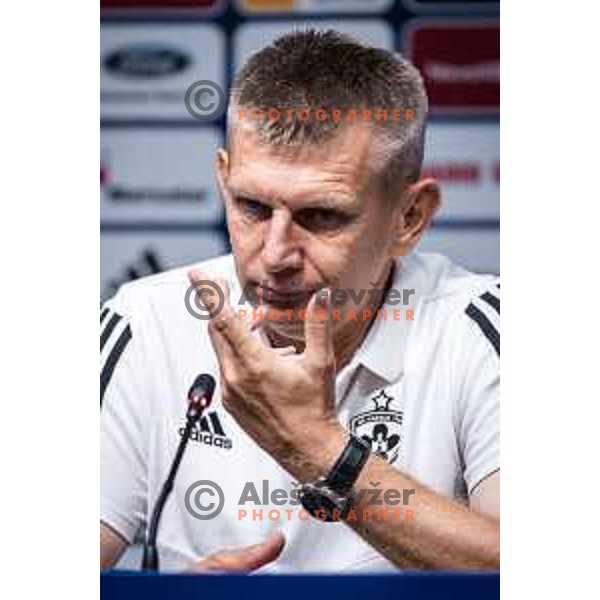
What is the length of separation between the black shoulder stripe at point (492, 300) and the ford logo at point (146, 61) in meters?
0.46

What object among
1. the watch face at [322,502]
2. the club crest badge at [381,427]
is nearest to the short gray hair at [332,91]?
the club crest badge at [381,427]

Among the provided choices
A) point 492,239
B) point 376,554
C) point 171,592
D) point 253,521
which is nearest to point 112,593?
point 171,592

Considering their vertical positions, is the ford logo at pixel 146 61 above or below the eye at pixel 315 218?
above

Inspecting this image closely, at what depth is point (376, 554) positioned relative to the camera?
1640 millimetres

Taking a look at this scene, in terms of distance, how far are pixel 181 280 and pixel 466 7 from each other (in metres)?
0.48

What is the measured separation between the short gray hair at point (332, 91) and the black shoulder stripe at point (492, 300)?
17 cm

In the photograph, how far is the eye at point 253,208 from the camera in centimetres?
164

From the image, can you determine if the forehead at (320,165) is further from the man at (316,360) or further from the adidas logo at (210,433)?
the adidas logo at (210,433)

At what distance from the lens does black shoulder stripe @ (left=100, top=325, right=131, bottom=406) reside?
1687mm

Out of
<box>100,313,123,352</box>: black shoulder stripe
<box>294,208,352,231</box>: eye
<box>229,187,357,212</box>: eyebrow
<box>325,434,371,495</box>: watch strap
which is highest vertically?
<box>229,187,357,212</box>: eyebrow
